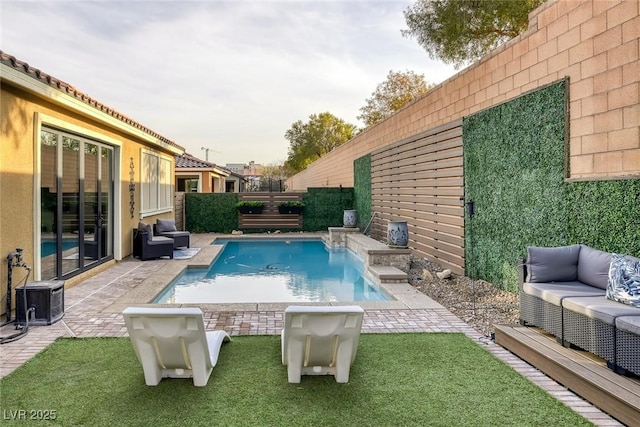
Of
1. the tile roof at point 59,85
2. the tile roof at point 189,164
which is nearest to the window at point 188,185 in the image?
the tile roof at point 189,164

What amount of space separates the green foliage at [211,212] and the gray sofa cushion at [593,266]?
14710mm

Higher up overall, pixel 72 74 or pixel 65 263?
pixel 72 74

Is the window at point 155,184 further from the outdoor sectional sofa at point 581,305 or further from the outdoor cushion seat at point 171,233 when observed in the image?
the outdoor sectional sofa at point 581,305

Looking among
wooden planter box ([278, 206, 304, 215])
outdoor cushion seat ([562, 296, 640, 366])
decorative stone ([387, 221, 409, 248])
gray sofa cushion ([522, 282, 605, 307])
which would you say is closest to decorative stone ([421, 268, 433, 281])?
decorative stone ([387, 221, 409, 248])

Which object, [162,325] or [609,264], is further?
[609,264]

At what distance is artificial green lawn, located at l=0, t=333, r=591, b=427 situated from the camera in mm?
2984

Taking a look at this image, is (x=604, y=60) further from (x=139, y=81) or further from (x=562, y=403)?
(x=139, y=81)

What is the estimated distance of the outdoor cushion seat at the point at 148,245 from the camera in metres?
10.2

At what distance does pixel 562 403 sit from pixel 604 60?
3591mm

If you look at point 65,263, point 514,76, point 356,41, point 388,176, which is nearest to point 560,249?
point 514,76

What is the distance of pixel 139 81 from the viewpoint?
1464 centimetres

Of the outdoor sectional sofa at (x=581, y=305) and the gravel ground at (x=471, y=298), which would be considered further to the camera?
the gravel ground at (x=471, y=298)

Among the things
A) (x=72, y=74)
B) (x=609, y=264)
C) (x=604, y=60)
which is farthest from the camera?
(x=72, y=74)

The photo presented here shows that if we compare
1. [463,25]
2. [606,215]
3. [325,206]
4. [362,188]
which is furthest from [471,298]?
[463,25]
